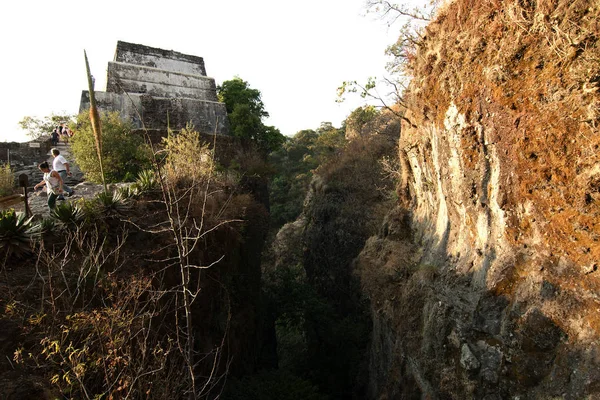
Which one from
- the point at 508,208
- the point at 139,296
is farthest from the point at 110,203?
the point at 508,208

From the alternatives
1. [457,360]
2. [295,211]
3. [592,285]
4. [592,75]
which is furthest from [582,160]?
[295,211]

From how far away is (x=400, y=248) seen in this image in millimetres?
10555

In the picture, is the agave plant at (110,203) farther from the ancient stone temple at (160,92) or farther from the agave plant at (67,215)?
the ancient stone temple at (160,92)

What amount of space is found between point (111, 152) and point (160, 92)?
7.78m

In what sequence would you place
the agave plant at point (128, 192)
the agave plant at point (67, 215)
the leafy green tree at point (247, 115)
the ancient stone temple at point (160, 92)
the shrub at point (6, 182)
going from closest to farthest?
1. the agave plant at point (67, 215)
2. the agave plant at point (128, 192)
3. the shrub at point (6, 182)
4. the ancient stone temple at point (160, 92)
5. the leafy green tree at point (247, 115)

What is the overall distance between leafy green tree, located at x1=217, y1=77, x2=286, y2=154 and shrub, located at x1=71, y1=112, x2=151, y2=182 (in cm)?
712

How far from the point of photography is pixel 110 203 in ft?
25.7

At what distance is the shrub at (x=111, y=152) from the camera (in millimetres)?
11547

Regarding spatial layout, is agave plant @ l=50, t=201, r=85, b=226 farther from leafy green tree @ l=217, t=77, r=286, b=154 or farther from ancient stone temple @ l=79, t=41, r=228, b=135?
leafy green tree @ l=217, t=77, r=286, b=154

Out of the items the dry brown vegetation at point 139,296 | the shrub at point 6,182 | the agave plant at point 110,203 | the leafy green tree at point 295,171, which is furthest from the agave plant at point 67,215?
the leafy green tree at point 295,171

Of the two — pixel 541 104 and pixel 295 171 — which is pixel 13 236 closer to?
pixel 541 104

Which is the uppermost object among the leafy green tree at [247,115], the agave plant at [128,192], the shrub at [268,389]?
the leafy green tree at [247,115]

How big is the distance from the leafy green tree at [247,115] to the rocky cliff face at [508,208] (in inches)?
465

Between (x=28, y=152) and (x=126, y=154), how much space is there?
7.23m
